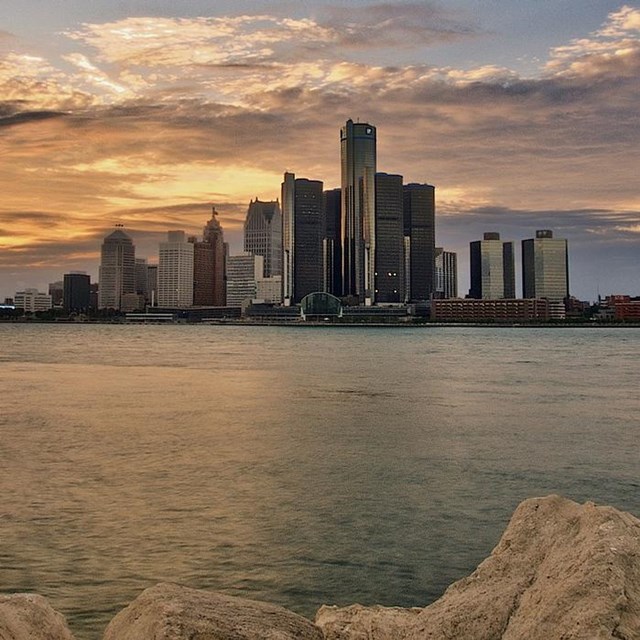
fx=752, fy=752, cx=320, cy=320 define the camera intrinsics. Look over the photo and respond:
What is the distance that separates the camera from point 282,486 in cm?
2092

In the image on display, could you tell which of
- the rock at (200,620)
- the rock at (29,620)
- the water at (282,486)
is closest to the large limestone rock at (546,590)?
the rock at (200,620)

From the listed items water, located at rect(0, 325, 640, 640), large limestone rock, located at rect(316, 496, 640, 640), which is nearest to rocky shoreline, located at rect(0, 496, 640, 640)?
large limestone rock, located at rect(316, 496, 640, 640)

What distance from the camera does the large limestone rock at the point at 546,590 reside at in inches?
209

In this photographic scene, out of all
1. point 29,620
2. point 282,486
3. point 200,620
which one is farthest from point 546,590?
point 282,486

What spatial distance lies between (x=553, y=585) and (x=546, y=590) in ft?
0.29

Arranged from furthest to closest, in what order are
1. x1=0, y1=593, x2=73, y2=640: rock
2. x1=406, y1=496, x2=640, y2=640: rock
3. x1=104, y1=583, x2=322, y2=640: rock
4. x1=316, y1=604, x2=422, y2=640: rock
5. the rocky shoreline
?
1. x1=316, y1=604, x2=422, y2=640: rock
2. x1=0, y1=593, x2=73, y2=640: rock
3. x1=104, y1=583, x2=322, y2=640: rock
4. the rocky shoreline
5. x1=406, y1=496, x2=640, y2=640: rock

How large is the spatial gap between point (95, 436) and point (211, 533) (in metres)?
15.5

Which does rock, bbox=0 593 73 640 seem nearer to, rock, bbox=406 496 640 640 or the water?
rock, bbox=406 496 640 640

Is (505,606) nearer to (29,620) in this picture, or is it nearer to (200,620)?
(200,620)

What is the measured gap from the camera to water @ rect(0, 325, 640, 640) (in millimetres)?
13445

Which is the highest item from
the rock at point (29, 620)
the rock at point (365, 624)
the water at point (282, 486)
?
the rock at point (29, 620)

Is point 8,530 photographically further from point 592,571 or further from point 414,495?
point 592,571

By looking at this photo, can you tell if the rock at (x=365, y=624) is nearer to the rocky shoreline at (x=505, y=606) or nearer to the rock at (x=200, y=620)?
the rocky shoreline at (x=505, y=606)

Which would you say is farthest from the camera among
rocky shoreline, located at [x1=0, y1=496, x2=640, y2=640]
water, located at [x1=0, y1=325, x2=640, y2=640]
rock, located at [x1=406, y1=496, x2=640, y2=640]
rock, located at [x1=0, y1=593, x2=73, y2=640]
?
water, located at [x1=0, y1=325, x2=640, y2=640]
